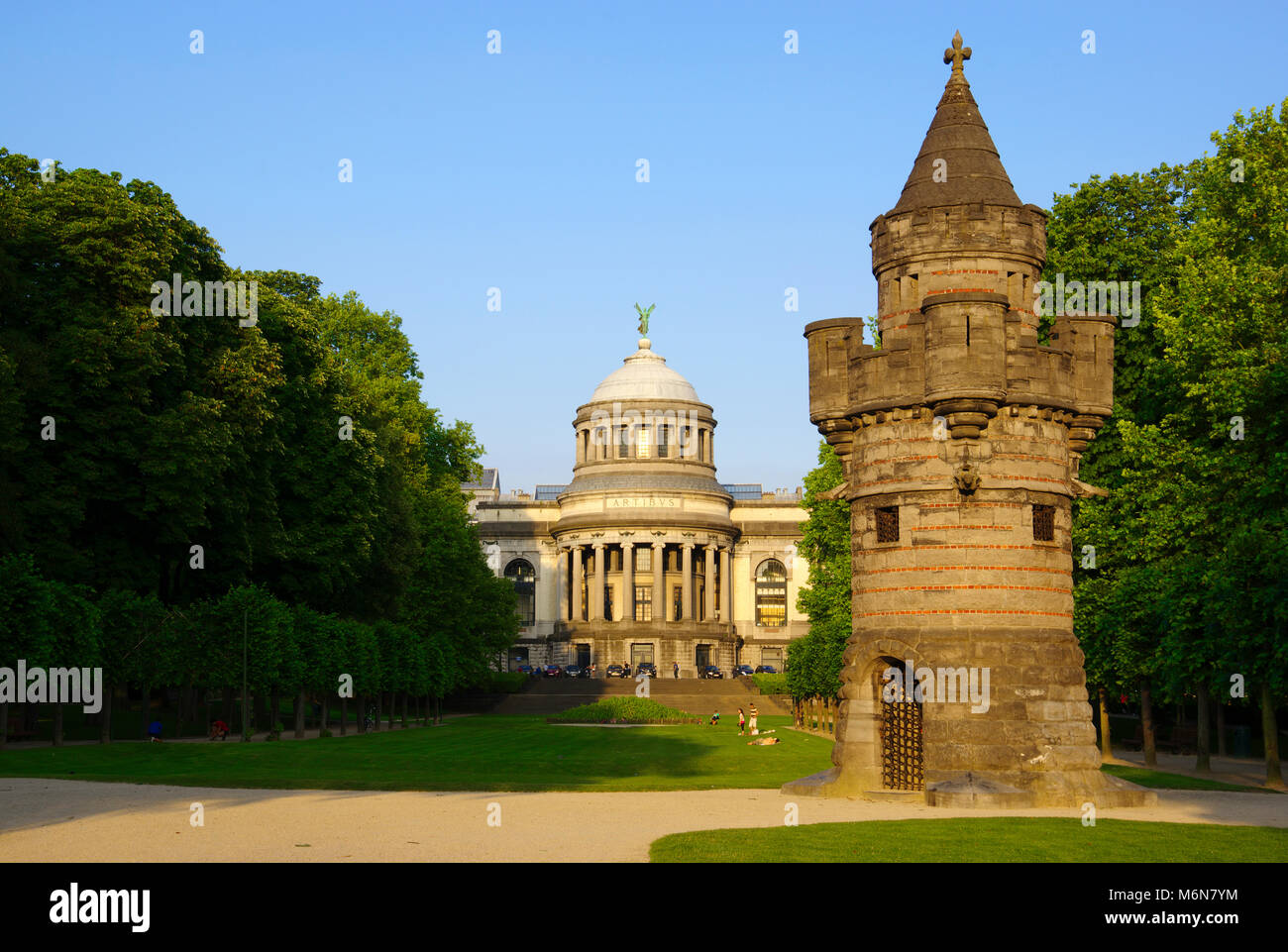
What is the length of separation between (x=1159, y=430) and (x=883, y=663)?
1728 centimetres

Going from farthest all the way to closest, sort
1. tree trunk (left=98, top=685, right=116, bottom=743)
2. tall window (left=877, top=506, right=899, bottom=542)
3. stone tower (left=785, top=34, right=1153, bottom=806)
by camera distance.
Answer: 1. tree trunk (left=98, top=685, right=116, bottom=743)
2. tall window (left=877, top=506, right=899, bottom=542)
3. stone tower (left=785, top=34, right=1153, bottom=806)

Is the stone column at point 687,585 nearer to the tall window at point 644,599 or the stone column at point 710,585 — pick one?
the stone column at point 710,585

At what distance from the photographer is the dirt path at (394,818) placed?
1770cm

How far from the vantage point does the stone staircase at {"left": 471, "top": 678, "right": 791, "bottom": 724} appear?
9131 centimetres

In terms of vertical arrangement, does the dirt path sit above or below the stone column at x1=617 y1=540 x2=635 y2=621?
below

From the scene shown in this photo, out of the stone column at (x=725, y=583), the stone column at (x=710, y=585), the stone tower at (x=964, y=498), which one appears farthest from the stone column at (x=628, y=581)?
the stone tower at (x=964, y=498)

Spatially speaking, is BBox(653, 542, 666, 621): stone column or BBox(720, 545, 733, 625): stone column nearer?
BBox(653, 542, 666, 621): stone column

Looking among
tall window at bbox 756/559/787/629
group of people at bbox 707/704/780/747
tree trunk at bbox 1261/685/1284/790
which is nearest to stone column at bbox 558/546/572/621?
tall window at bbox 756/559/787/629

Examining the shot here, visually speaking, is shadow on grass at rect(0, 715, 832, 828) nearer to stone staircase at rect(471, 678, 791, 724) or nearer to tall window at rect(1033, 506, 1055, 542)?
tall window at rect(1033, 506, 1055, 542)

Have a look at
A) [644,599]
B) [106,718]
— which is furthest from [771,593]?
[106,718]

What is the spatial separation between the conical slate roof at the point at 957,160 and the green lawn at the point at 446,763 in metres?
13.1

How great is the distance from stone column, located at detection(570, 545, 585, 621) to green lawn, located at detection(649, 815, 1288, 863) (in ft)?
375
